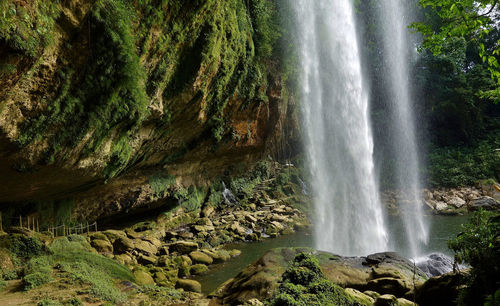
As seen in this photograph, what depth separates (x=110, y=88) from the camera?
707cm

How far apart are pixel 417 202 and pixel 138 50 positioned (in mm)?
21442

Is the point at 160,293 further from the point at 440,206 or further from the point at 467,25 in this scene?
the point at 440,206

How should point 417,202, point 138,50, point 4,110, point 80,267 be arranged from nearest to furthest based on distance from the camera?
point 4,110 → point 80,267 → point 138,50 → point 417,202

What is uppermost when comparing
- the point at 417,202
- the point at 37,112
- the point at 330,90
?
the point at 330,90

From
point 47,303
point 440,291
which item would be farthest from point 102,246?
point 440,291

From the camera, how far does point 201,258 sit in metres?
9.88

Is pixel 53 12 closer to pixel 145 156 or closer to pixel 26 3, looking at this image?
pixel 26 3

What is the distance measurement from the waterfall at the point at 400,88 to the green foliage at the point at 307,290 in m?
21.6

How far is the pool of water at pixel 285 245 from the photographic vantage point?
340 inches

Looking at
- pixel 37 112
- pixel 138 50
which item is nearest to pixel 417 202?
pixel 138 50

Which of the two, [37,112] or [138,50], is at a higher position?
[138,50]

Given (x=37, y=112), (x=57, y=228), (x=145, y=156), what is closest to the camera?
(x=37, y=112)

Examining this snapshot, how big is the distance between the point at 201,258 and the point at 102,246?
3431 millimetres

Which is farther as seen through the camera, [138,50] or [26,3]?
[138,50]
